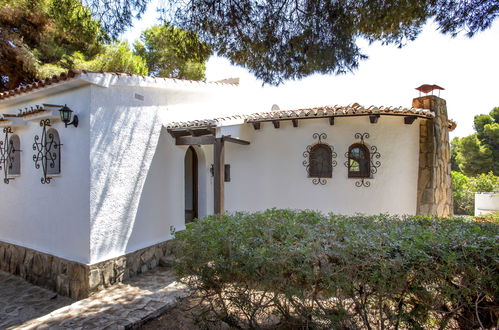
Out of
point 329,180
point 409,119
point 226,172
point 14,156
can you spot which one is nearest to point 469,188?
point 409,119

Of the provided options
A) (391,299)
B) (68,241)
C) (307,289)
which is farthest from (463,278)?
(68,241)

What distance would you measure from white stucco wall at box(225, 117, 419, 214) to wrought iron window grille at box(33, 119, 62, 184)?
4.39 metres

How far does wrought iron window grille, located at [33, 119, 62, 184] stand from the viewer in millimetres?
6074

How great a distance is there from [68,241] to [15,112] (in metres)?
3.80

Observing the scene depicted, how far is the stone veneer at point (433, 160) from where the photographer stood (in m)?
7.16

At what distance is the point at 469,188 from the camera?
16266 millimetres

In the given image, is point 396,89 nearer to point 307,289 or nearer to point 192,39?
point 192,39

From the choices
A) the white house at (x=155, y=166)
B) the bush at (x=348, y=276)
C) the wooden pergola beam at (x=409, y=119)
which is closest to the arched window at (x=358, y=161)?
the white house at (x=155, y=166)

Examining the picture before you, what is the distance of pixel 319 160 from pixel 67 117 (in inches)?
238

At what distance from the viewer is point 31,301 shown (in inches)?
220

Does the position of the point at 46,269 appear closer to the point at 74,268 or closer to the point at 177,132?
the point at 74,268

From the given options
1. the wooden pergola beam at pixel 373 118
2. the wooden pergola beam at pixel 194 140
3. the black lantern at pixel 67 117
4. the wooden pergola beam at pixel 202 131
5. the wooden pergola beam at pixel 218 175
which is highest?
the wooden pergola beam at pixel 373 118

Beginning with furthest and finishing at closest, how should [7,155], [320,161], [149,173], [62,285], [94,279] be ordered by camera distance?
[320,161], [7,155], [149,173], [62,285], [94,279]

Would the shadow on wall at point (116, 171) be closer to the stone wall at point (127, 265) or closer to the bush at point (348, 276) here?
the stone wall at point (127, 265)
